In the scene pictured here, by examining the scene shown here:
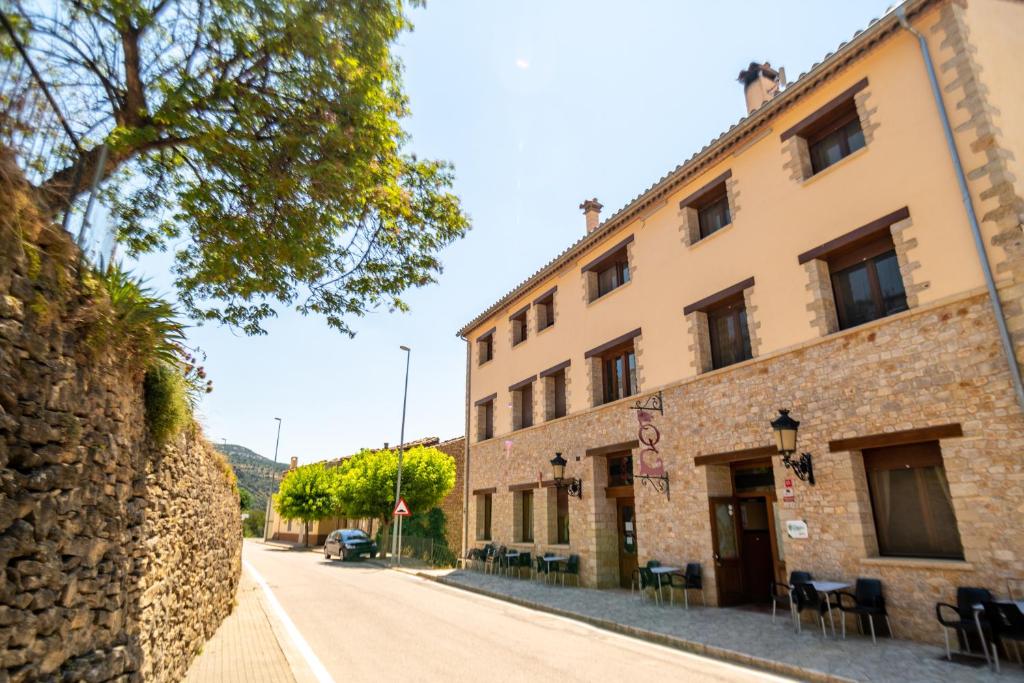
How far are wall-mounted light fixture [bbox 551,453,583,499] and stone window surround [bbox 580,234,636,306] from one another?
475cm

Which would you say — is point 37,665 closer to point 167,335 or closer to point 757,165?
point 167,335

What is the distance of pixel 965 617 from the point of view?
721 cm

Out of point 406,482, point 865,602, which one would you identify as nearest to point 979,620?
point 865,602

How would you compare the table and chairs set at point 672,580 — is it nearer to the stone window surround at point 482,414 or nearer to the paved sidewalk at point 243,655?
the paved sidewalk at point 243,655

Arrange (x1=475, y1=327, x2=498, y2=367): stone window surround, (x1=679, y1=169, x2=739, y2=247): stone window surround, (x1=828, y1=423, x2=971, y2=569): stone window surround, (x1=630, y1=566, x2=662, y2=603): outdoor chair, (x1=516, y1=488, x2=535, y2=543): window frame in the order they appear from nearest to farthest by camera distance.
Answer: (x1=828, y1=423, x2=971, y2=569): stone window surround
(x1=630, y1=566, x2=662, y2=603): outdoor chair
(x1=679, y1=169, x2=739, y2=247): stone window surround
(x1=516, y1=488, x2=535, y2=543): window frame
(x1=475, y1=327, x2=498, y2=367): stone window surround

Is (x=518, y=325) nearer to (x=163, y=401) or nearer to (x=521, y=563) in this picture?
(x=521, y=563)

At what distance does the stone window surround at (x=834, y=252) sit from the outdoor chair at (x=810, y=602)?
4298 mm

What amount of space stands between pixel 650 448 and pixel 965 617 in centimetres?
662

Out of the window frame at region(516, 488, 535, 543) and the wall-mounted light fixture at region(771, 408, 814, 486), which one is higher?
the wall-mounted light fixture at region(771, 408, 814, 486)

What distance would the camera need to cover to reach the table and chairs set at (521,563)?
1560 centimetres

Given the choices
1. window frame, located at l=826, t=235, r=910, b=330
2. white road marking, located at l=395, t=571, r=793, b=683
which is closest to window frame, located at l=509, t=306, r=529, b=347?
white road marking, located at l=395, t=571, r=793, b=683

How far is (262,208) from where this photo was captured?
22.4ft

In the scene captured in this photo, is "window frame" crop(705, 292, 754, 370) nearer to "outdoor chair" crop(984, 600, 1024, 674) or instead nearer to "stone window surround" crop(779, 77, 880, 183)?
"stone window surround" crop(779, 77, 880, 183)

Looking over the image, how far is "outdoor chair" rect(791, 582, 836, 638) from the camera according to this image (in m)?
8.45
